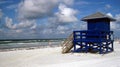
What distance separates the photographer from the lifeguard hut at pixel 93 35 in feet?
62.0

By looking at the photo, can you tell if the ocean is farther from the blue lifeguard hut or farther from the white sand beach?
the white sand beach

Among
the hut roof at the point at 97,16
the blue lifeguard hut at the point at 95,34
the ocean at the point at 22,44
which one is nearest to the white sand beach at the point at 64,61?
the blue lifeguard hut at the point at 95,34

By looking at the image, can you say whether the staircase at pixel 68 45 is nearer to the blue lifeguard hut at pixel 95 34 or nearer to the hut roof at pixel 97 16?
the blue lifeguard hut at pixel 95 34

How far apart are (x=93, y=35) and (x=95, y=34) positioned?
237 mm

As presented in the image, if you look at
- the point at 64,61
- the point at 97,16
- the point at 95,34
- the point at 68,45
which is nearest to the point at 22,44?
the point at 68,45

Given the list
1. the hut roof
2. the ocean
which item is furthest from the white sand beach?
the ocean

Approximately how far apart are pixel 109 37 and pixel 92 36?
269 centimetres

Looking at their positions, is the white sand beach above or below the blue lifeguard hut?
below

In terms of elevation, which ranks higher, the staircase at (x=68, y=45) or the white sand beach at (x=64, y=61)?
the staircase at (x=68, y=45)

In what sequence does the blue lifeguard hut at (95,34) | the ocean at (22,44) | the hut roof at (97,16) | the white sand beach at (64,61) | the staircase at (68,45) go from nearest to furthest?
the white sand beach at (64,61)
the blue lifeguard hut at (95,34)
the hut roof at (97,16)
the staircase at (68,45)
the ocean at (22,44)

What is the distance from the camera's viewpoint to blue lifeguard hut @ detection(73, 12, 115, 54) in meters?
18.9

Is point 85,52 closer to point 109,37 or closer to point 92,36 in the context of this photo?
point 92,36

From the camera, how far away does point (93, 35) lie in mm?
18969

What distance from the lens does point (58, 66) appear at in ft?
39.3
